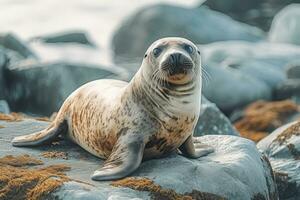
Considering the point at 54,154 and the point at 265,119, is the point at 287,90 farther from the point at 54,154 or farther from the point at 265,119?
the point at 54,154

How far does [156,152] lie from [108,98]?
833 mm

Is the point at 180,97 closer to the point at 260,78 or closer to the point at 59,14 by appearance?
the point at 260,78

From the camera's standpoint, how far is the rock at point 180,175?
6.62m

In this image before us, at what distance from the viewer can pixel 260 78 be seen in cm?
1928

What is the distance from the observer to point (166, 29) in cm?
2738

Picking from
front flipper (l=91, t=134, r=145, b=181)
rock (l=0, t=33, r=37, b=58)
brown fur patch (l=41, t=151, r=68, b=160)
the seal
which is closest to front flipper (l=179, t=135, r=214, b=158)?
the seal

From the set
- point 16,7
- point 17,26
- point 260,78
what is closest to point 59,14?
point 16,7

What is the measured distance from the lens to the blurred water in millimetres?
32125

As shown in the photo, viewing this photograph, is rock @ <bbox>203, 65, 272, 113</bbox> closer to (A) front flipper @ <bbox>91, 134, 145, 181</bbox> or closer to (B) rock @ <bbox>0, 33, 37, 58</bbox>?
(B) rock @ <bbox>0, 33, 37, 58</bbox>

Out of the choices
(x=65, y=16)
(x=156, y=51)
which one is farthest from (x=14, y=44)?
(x=65, y=16)

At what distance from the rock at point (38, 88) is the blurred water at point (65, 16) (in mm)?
12305

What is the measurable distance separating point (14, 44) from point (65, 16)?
54.1ft

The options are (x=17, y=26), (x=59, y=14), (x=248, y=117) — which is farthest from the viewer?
(x=59, y=14)

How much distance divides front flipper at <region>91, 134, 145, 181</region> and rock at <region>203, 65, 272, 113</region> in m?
9.82
